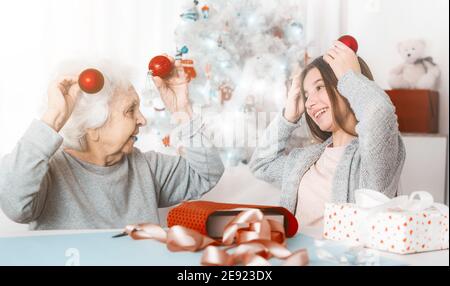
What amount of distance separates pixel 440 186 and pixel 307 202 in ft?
2.36

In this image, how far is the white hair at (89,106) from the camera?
5.92 ft

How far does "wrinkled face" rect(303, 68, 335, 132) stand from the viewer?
6.38 ft

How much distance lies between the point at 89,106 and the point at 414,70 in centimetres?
138

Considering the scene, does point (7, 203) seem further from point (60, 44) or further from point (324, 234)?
point (324, 234)

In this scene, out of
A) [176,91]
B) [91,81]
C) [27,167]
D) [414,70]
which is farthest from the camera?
[414,70]

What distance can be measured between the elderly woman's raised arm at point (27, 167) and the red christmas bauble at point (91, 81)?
18 centimetres

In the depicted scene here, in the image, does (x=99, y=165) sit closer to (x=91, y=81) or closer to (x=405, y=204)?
(x=91, y=81)

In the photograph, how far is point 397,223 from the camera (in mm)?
1107

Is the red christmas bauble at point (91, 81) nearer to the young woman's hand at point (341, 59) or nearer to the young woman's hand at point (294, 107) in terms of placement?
the young woman's hand at point (294, 107)

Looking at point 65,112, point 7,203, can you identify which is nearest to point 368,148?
point 65,112

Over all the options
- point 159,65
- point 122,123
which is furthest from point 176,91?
point 122,123

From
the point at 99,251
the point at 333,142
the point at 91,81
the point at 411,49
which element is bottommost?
the point at 99,251

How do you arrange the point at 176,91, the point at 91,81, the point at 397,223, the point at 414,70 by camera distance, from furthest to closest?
the point at 414,70, the point at 176,91, the point at 91,81, the point at 397,223

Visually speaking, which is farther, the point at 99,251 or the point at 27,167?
the point at 27,167
